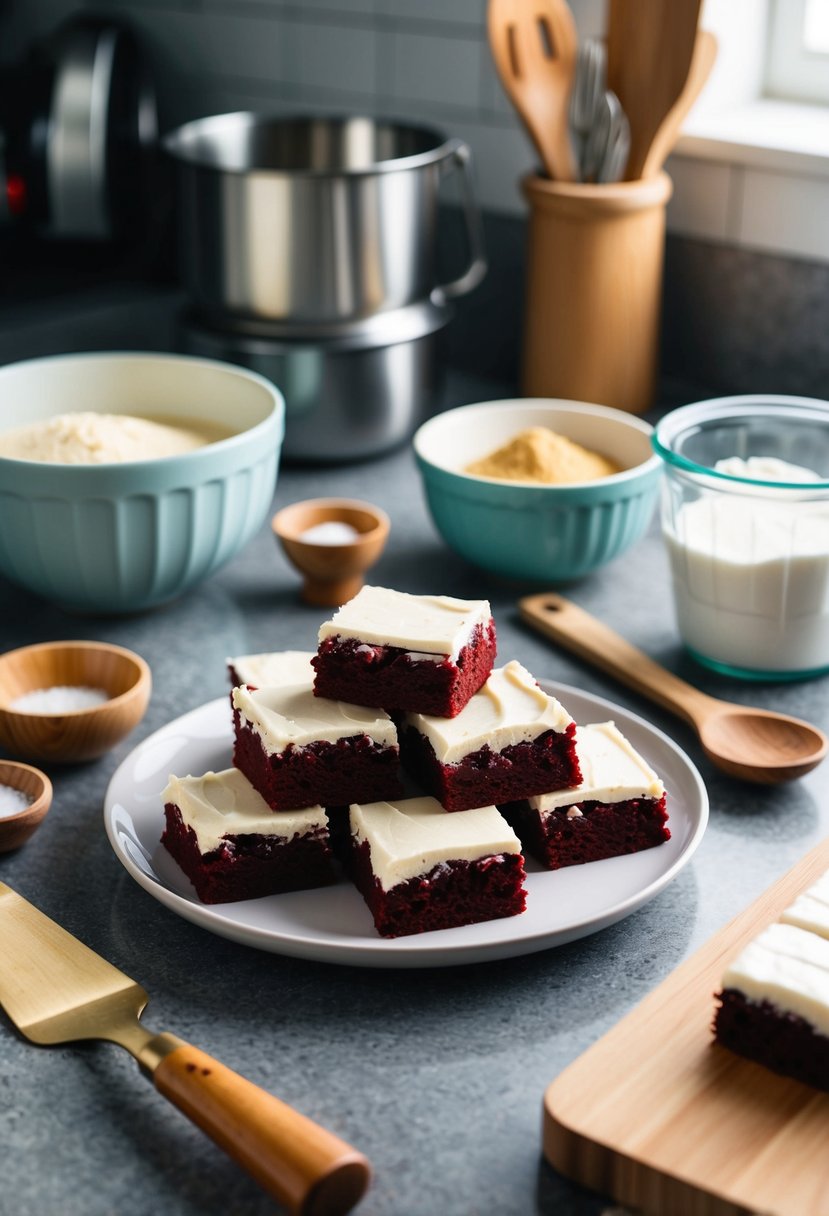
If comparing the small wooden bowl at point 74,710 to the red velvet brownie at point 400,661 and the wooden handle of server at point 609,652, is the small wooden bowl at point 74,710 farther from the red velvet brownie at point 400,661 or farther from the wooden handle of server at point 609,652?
the wooden handle of server at point 609,652

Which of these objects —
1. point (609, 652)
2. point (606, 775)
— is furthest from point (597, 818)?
point (609, 652)

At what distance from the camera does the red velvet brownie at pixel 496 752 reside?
84 cm

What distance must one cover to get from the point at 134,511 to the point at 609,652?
0.41 metres

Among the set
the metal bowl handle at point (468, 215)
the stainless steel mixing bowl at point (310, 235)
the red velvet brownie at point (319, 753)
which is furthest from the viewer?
the metal bowl handle at point (468, 215)

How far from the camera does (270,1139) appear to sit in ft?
2.05

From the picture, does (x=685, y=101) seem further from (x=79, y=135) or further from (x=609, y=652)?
(x=79, y=135)

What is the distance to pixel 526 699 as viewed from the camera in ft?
2.93

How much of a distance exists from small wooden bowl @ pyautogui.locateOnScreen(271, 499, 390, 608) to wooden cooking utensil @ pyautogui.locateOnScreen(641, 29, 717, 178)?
0.52 metres

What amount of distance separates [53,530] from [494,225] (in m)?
0.88

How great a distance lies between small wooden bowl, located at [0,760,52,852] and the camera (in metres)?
0.89

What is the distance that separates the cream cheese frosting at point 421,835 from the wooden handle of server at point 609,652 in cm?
28

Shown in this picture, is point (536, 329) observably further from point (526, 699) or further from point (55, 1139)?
point (55, 1139)

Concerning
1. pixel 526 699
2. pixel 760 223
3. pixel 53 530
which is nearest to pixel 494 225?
pixel 760 223

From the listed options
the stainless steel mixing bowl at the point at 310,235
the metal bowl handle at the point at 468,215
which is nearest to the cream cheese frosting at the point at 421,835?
the stainless steel mixing bowl at the point at 310,235
